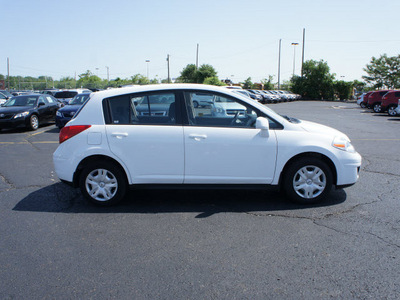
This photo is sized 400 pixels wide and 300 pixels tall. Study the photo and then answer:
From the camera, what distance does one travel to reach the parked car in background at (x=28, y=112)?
13594 mm

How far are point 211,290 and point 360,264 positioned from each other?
146 cm

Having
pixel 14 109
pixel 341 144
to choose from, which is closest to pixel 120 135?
pixel 341 144

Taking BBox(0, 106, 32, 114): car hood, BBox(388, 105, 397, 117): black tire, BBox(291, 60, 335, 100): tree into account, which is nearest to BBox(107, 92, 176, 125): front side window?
BBox(0, 106, 32, 114): car hood

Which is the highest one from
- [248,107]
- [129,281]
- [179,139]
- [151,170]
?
[248,107]

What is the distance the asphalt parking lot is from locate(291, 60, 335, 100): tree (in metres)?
56.2

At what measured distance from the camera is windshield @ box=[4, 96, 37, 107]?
589 inches

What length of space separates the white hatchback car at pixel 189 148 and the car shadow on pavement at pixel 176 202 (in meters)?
0.24

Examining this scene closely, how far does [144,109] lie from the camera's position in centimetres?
499

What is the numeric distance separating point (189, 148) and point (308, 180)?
169 centimetres

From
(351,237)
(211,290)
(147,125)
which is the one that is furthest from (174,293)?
(147,125)

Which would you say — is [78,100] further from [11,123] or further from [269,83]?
[269,83]

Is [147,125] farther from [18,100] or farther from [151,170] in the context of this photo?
[18,100]

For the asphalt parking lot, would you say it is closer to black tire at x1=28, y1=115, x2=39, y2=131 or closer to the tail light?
the tail light

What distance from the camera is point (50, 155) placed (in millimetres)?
8914
